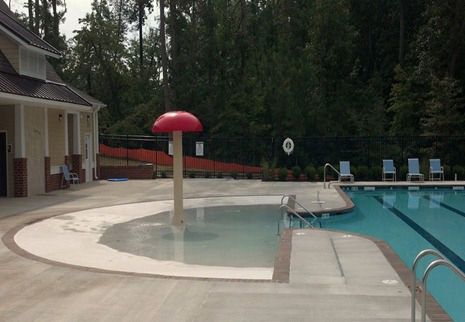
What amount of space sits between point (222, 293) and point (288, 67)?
25316 mm

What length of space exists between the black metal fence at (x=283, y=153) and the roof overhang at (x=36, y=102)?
6.59 metres

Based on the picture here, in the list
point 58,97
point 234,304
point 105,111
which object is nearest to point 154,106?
point 105,111

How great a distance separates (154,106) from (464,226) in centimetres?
2608

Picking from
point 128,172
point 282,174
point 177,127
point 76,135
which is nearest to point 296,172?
point 282,174

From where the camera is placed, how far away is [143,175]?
26234 mm

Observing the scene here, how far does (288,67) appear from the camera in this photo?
30.4m

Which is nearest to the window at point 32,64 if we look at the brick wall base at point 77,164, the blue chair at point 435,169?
the brick wall base at point 77,164

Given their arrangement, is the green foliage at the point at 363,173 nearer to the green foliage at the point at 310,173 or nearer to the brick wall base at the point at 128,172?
the green foliage at the point at 310,173

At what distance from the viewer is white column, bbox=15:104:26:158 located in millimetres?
17625

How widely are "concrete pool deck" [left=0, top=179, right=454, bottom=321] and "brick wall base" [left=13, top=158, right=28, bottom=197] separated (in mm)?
8988

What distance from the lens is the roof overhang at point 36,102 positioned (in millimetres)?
15898

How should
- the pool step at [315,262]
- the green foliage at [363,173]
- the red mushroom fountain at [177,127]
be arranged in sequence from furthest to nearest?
the green foliage at [363,173] → the red mushroom fountain at [177,127] → the pool step at [315,262]

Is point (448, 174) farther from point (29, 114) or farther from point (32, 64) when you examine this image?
point (32, 64)

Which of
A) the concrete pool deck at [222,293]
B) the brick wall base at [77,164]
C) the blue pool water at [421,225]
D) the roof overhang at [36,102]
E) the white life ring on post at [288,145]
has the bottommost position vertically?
the blue pool water at [421,225]
